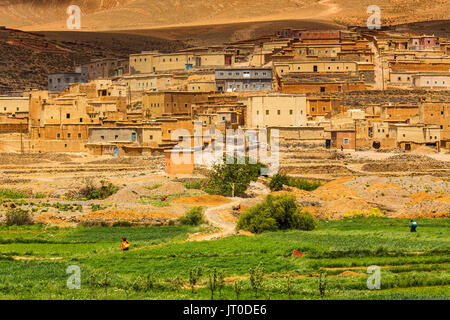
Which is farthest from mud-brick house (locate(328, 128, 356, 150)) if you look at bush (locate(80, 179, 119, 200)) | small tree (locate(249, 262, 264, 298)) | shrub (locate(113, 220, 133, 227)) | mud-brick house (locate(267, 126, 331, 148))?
small tree (locate(249, 262, 264, 298))

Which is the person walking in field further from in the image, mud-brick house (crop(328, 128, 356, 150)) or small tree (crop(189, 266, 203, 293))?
mud-brick house (crop(328, 128, 356, 150))

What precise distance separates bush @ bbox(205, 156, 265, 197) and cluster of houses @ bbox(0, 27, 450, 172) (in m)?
8.35

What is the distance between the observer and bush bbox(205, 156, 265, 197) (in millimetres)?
42406

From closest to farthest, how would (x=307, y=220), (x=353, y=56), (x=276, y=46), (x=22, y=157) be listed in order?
(x=307, y=220) → (x=22, y=157) → (x=353, y=56) → (x=276, y=46)

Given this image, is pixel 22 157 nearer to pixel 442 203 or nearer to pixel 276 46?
pixel 442 203

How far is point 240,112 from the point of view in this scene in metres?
58.4

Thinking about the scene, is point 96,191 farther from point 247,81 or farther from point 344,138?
point 247,81

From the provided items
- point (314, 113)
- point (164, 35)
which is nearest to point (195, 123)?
point (314, 113)

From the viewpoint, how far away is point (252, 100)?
57000 mm

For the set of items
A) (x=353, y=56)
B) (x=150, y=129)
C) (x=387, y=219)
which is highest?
(x=353, y=56)

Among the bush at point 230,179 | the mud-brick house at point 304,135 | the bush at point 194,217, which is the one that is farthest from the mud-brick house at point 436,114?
the bush at point 194,217

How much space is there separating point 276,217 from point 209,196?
646 centimetres

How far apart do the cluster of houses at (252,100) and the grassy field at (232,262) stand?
20.9m

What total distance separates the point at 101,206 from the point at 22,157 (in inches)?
668
